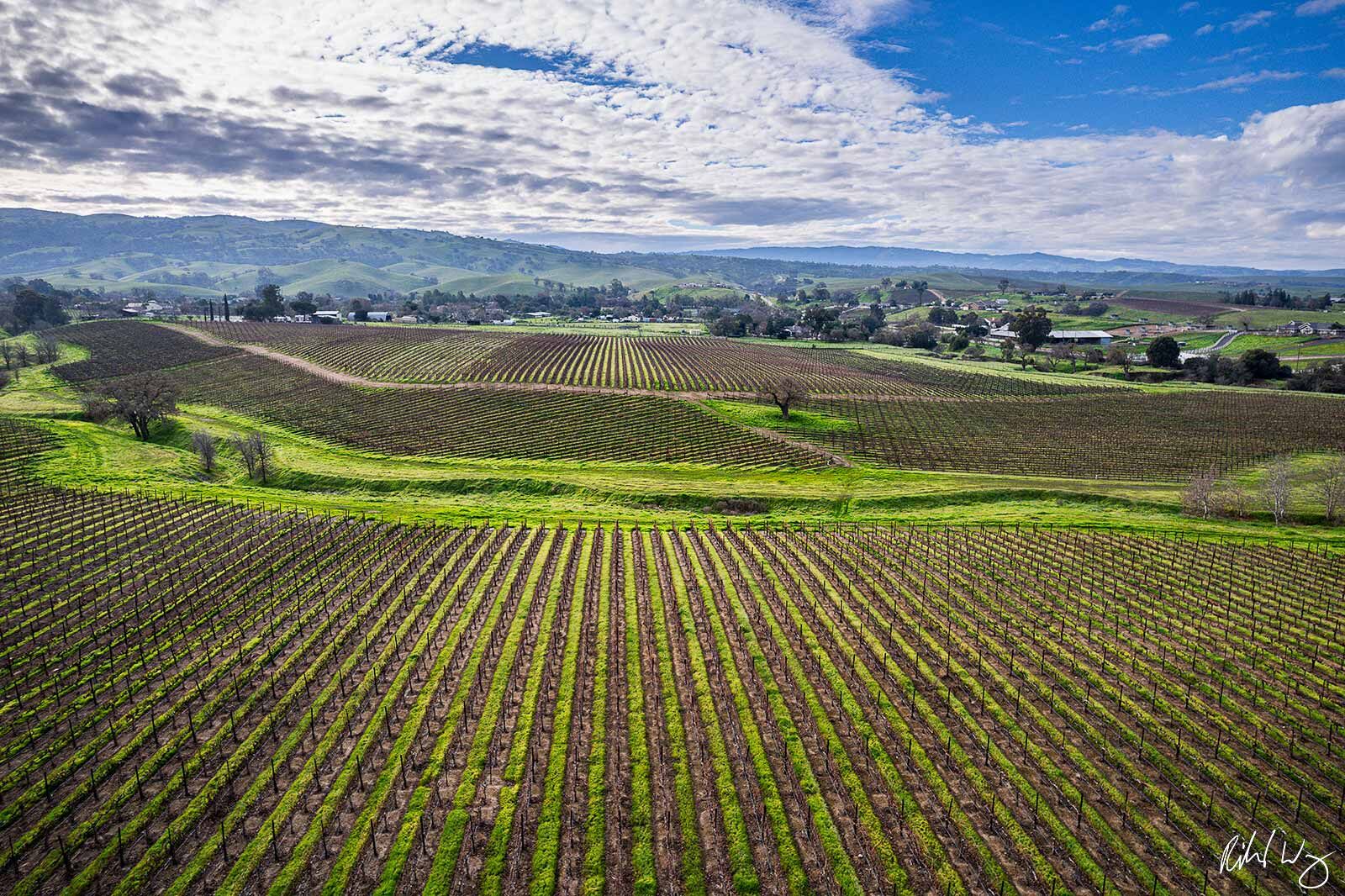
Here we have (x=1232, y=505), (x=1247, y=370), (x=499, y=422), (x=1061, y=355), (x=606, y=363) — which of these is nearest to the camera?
(x=1232, y=505)

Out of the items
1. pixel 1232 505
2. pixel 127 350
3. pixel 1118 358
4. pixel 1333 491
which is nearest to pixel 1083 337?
pixel 1118 358

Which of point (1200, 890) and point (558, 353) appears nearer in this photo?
point (1200, 890)

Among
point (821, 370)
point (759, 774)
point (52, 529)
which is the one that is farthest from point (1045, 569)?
point (821, 370)

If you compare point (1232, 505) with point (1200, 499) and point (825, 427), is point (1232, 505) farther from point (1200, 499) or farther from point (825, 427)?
point (825, 427)

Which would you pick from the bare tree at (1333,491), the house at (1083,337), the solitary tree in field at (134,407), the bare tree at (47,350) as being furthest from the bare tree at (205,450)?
the house at (1083,337)

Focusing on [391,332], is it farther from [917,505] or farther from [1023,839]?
[1023,839]

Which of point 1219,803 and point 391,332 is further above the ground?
point 391,332
